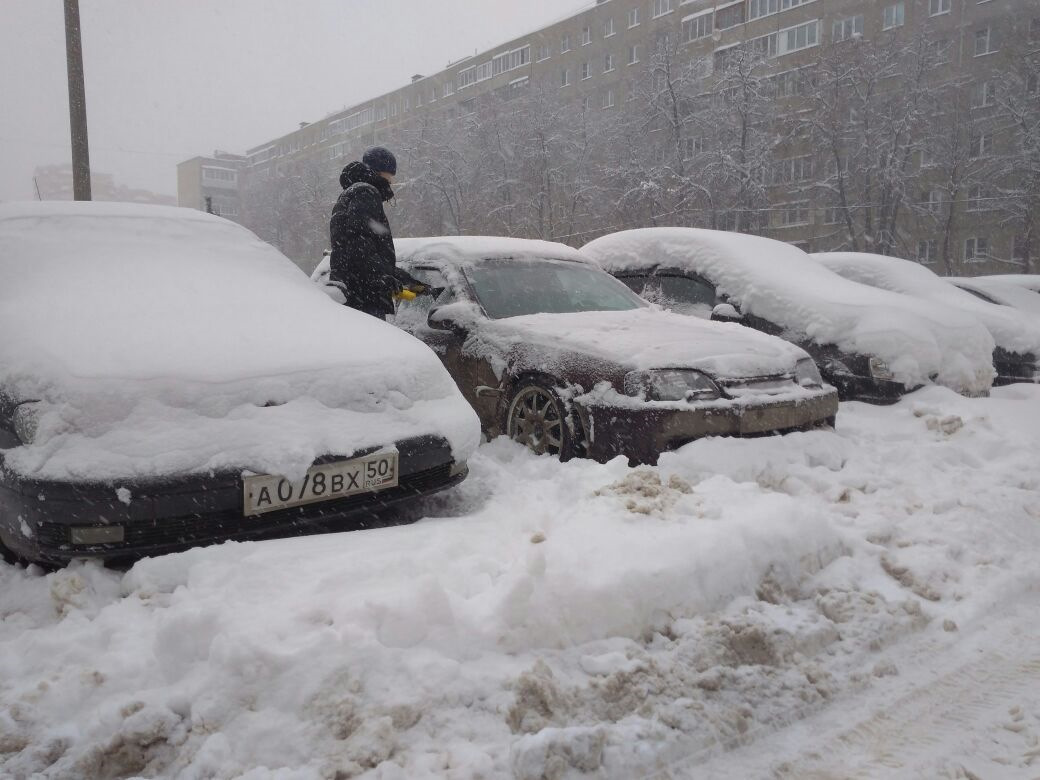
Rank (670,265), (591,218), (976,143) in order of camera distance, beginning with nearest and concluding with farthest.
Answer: (670,265)
(976,143)
(591,218)

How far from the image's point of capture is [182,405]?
2.71 m

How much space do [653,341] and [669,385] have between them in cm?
44

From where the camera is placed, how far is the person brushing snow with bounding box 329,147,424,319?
5180 mm

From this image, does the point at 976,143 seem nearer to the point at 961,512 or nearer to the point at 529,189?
the point at 529,189

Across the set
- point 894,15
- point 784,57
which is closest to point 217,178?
point 784,57

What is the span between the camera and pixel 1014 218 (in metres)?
27.6

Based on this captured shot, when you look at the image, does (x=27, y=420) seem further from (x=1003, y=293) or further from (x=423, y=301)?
(x=1003, y=293)

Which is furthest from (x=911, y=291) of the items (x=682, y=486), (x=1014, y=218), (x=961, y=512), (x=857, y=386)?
(x=1014, y=218)

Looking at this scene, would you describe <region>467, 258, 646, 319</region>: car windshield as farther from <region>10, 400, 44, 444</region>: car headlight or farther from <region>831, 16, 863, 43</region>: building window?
<region>831, 16, 863, 43</region>: building window

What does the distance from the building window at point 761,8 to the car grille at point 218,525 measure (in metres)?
43.9

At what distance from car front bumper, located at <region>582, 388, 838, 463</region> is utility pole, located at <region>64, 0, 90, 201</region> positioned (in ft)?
32.2

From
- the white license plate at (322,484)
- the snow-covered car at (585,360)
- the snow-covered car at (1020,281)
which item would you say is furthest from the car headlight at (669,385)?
the snow-covered car at (1020,281)

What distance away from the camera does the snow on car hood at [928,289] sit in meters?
7.99

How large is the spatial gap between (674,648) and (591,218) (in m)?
31.8
